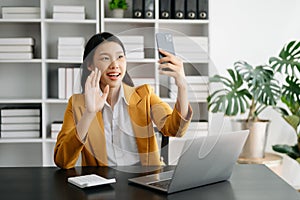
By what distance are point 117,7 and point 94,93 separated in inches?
89.2

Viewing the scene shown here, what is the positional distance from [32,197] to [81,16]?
2.39 m

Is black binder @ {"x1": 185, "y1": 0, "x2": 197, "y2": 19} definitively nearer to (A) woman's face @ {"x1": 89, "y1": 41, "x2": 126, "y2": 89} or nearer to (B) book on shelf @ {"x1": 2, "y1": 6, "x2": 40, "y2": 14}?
(B) book on shelf @ {"x1": 2, "y1": 6, "x2": 40, "y2": 14}

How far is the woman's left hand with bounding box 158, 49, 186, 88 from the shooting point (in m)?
1.36

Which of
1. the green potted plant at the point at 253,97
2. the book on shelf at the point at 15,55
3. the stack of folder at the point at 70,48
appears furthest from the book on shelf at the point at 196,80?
the book on shelf at the point at 15,55

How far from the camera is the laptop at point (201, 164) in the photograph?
1363mm

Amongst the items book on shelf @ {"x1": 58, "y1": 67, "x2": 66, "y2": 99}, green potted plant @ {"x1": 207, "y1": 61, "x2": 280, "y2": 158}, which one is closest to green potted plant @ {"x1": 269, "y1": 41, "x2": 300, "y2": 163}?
green potted plant @ {"x1": 207, "y1": 61, "x2": 280, "y2": 158}

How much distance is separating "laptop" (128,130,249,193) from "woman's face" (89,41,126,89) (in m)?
0.28

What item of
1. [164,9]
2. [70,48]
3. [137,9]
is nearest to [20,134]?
[70,48]

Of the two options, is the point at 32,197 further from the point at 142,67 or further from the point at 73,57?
the point at 73,57

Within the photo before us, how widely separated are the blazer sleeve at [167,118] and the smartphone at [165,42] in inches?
6.2

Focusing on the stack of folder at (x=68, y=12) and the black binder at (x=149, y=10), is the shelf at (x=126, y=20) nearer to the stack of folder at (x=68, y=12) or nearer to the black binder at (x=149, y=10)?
the black binder at (x=149, y=10)

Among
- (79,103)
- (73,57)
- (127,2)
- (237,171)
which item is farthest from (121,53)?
(127,2)

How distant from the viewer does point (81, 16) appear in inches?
139

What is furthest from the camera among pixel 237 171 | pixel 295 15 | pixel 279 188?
pixel 295 15
